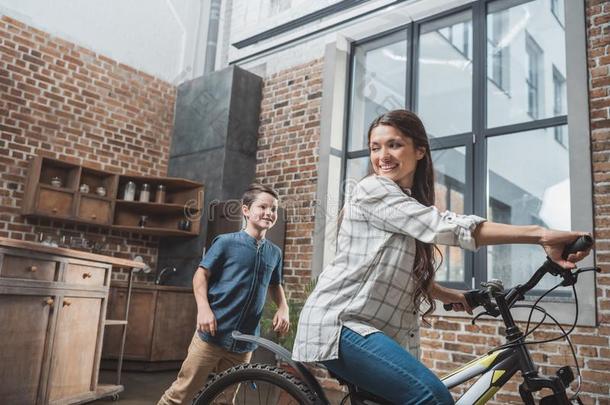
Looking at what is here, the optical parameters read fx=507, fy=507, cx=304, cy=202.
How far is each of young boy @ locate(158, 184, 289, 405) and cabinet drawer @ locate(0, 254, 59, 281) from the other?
3.61ft

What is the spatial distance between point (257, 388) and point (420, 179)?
0.79m

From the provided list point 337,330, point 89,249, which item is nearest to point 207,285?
point 337,330

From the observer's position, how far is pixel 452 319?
410 cm

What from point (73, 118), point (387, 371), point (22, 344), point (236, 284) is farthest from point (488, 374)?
point (73, 118)

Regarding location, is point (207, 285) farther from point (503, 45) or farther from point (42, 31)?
point (42, 31)

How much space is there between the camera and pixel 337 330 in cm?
126

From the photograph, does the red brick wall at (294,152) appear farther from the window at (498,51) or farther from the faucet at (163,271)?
the window at (498,51)

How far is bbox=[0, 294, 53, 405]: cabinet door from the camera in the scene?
266 cm

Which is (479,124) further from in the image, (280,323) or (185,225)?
(185,225)

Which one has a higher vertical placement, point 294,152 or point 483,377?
point 294,152

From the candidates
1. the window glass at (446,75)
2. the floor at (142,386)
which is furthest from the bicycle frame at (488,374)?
the window glass at (446,75)

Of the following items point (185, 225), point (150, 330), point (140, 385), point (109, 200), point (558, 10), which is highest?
point (558, 10)

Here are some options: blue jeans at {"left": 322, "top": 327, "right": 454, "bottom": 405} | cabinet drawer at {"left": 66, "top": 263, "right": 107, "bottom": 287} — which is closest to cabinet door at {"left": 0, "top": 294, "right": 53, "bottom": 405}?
cabinet drawer at {"left": 66, "top": 263, "right": 107, "bottom": 287}

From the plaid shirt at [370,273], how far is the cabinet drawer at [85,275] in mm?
2286
